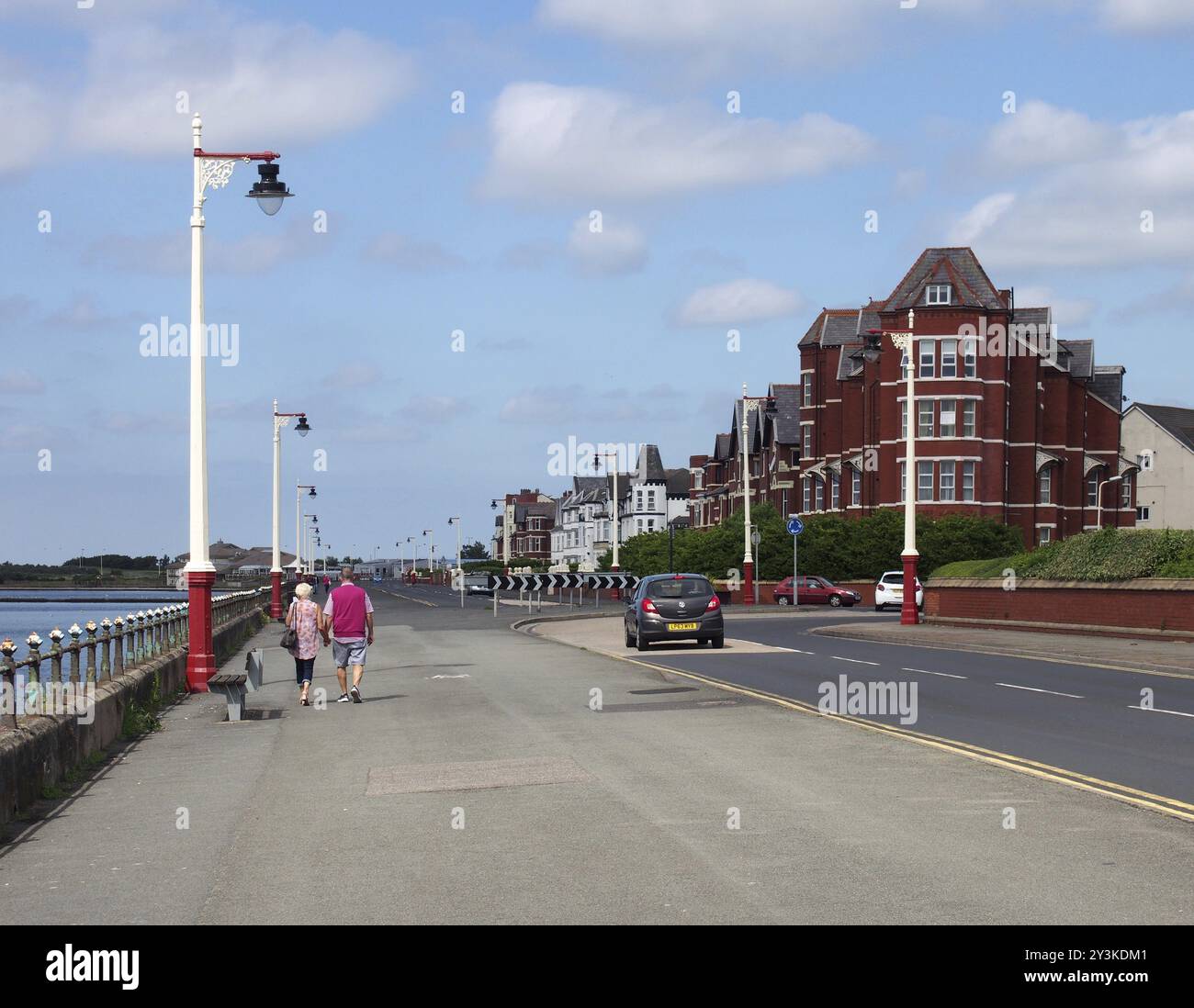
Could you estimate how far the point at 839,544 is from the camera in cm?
7756

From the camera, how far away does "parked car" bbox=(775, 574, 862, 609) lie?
6825 centimetres

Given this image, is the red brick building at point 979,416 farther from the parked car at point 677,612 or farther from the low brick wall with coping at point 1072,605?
the parked car at point 677,612

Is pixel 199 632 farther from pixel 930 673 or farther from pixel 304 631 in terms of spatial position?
pixel 930 673

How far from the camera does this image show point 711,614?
104 ft

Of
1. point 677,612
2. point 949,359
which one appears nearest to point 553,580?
point 949,359

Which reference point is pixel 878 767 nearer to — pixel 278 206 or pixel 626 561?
pixel 278 206

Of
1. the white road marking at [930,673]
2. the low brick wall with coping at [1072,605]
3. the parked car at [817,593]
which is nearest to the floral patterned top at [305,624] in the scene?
the white road marking at [930,673]

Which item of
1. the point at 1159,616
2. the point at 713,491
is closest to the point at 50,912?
the point at 1159,616

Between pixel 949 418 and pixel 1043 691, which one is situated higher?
pixel 949 418

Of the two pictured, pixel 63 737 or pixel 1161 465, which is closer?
pixel 63 737

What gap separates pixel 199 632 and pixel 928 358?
58.5 m

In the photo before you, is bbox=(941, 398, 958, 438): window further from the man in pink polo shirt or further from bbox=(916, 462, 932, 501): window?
the man in pink polo shirt

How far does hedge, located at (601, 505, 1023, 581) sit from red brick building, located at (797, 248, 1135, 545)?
9.79 feet

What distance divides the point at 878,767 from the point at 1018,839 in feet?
11.6
